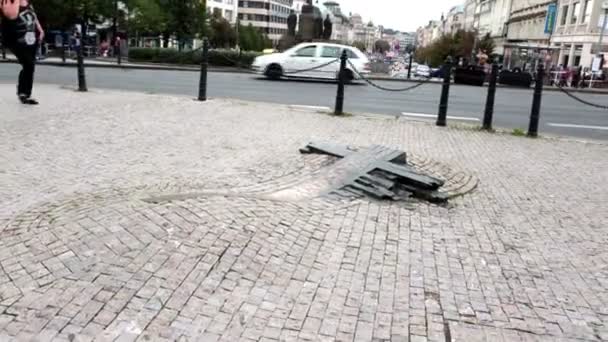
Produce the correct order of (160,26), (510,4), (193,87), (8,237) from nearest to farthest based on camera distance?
(8,237) < (193,87) < (160,26) < (510,4)

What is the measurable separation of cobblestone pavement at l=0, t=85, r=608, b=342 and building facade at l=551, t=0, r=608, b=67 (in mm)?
42850

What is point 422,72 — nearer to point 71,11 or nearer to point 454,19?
point 71,11

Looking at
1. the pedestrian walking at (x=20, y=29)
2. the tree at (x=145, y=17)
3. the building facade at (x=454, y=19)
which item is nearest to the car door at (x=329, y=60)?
the pedestrian walking at (x=20, y=29)

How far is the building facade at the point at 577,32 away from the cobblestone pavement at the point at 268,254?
42850 mm

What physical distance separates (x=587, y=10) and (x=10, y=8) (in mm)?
52208

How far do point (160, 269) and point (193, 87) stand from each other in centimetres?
1390

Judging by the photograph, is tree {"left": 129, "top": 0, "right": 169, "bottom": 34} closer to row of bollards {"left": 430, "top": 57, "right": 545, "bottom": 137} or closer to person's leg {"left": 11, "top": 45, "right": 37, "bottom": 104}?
person's leg {"left": 11, "top": 45, "right": 37, "bottom": 104}

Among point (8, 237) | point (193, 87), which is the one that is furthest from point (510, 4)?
point (8, 237)

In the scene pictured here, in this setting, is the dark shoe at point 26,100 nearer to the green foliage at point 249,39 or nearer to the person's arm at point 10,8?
the person's arm at point 10,8

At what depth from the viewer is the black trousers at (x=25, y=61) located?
9570mm

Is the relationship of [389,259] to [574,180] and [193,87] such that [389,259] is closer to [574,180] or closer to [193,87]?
[574,180]

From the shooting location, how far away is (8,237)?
3773mm

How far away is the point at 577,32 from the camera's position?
52.1 metres

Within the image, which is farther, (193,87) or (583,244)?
(193,87)
